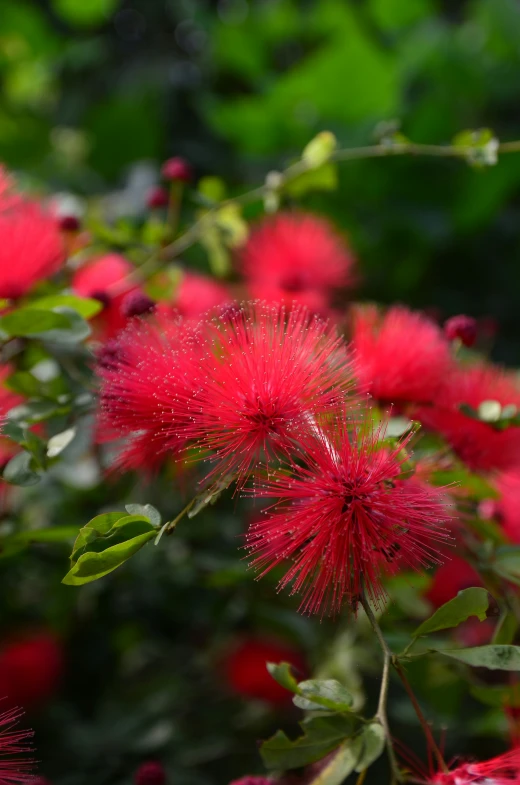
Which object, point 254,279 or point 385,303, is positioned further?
point 385,303

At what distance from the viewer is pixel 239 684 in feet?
3.41

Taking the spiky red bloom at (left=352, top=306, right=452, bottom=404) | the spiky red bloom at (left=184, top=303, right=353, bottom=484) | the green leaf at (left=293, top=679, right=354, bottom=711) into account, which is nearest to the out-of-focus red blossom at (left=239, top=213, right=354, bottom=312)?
the spiky red bloom at (left=352, top=306, right=452, bottom=404)

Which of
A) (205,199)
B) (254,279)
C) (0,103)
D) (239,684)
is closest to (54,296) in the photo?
(205,199)

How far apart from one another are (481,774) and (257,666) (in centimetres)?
61

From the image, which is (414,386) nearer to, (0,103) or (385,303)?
(385,303)

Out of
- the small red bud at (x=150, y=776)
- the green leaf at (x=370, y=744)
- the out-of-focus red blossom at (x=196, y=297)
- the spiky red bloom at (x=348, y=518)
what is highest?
the out-of-focus red blossom at (x=196, y=297)

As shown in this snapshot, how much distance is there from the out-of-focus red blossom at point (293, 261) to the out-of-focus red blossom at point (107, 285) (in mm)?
157

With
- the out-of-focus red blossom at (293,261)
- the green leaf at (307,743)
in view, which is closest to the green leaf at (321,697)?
the green leaf at (307,743)

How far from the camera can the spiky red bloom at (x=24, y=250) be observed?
2.33 feet

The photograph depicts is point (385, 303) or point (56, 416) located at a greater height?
point (56, 416)

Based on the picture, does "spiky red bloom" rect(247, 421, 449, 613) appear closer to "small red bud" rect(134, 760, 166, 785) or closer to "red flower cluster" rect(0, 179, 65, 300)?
"small red bud" rect(134, 760, 166, 785)

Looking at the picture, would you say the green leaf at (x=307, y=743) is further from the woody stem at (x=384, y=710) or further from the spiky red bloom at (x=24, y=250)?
the spiky red bloom at (x=24, y=250)

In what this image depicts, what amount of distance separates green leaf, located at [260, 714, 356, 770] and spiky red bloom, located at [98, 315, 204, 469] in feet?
0.62

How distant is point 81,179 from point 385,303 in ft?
2.03
